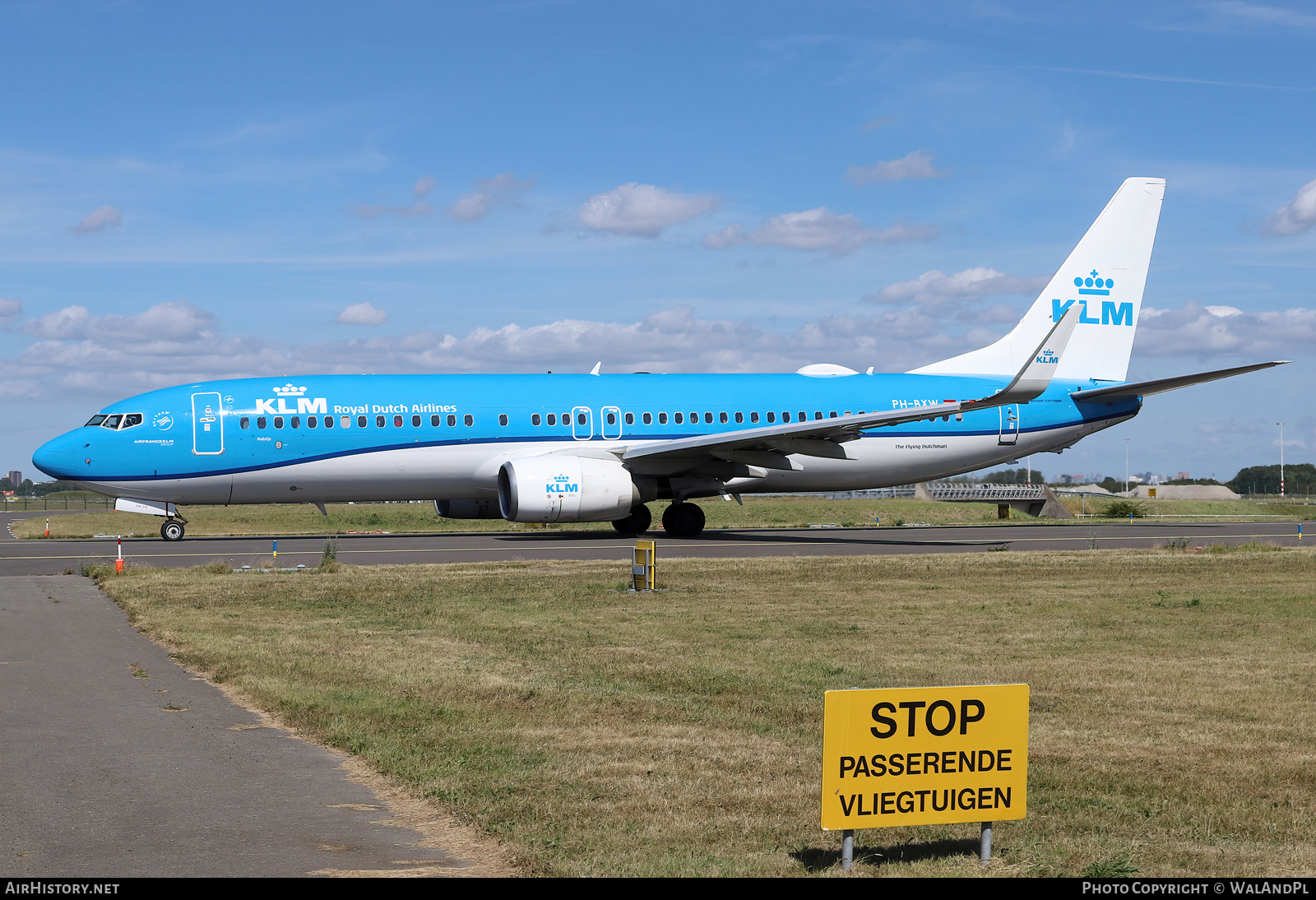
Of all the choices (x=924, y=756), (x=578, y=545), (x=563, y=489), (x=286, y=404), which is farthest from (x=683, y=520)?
(x=924, y=756)

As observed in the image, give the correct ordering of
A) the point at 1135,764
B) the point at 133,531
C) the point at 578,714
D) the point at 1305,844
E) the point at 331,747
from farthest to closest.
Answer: the point at 133,531 < the point at 578,714 < the point at 331,747 < the point at 1135,764 < the point at 1305,844

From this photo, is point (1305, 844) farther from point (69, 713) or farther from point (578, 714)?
point (69, 713)

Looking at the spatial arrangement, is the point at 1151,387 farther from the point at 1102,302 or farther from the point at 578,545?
the point at 578,545

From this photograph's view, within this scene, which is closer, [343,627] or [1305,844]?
[1305,844]

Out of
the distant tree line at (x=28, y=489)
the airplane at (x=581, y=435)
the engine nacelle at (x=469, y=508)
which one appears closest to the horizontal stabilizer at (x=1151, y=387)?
the airplane at (x=581, y=435)

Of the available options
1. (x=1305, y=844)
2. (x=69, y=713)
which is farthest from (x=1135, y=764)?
(x=69, y=713)

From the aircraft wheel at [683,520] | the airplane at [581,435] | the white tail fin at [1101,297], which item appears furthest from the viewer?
the white tail fin at [1101,297]

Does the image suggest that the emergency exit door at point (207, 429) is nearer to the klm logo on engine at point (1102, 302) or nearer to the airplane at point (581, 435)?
the airplane at point (581, 435)

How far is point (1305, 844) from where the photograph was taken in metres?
6.50

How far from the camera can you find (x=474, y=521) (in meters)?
44.8

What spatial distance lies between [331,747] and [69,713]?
111 inches

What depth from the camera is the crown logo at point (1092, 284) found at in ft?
123

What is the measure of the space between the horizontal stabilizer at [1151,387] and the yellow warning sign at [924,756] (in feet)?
82.6

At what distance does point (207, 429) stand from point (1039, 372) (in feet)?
65.1
